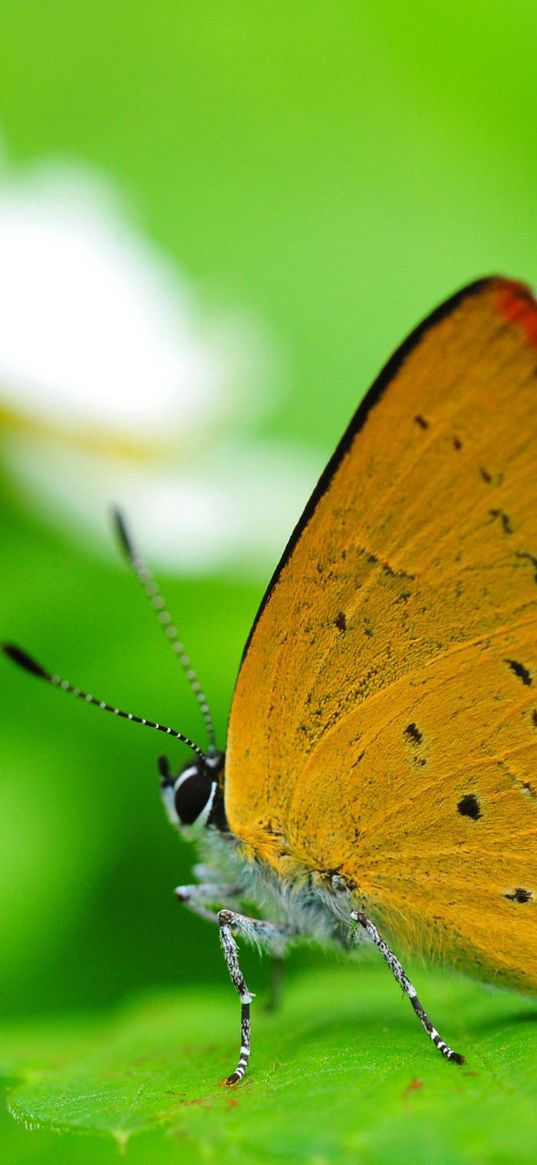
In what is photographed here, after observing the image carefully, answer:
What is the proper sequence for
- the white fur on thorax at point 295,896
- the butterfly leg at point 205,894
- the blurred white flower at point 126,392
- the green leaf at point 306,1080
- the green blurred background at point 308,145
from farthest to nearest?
the green blurred background at point 308,145 → the blurred white flower at point 126,392 → the butterfly leg at point 205,894 → the white fur on thorax at point 295,896 → the green leaf at point 306,1080

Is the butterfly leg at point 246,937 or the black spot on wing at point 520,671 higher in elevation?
the black spot on wing at point 520,671

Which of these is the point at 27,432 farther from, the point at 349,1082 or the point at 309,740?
the point at 349,1082

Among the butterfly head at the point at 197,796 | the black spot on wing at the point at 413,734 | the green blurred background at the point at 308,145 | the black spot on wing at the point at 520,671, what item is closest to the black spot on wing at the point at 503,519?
the black spot on wing at the point at 520,671

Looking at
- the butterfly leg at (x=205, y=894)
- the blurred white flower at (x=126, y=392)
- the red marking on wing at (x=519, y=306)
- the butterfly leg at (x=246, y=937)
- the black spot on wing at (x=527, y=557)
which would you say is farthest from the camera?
the blurred white flower at (x=126, y=392)

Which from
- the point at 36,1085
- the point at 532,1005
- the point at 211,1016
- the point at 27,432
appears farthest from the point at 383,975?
the point at 27,432

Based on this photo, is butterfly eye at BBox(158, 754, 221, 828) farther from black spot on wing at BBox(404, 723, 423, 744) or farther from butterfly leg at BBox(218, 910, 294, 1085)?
black spot on wing at BBox(404, 723, 423, 744)

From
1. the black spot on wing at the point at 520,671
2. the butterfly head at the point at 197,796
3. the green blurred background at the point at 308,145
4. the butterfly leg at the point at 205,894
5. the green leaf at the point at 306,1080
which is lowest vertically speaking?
the green leaf at the point at 306,1080

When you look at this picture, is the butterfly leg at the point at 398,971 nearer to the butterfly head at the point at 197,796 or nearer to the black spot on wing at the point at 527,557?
the butterfly head at the point at 197,796

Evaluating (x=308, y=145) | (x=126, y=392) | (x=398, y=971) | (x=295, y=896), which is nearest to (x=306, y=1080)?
(x=398, y=971)
